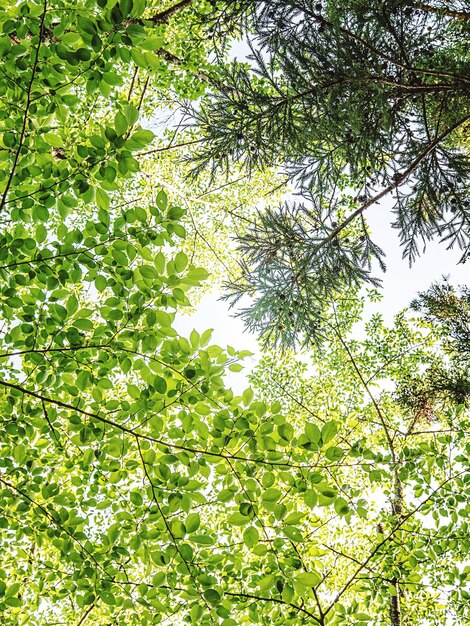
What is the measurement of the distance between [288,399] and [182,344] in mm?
6742

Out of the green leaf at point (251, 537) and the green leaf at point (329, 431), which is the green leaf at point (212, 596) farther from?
the green leaf at point (329, 431)

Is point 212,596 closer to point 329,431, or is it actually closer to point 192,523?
point 192,523

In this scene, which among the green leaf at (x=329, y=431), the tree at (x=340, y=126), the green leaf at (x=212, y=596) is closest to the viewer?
the green leaf at (x=329, y=431)

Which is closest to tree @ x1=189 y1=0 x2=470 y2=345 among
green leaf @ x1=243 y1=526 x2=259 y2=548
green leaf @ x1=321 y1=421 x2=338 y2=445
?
green leaf @ x1=321 y1=421 x2=338 y2=445

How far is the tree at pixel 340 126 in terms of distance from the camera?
484 cm

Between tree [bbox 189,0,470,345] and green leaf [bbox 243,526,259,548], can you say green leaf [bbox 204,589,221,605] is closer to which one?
green leaf [bbox 243,526,259,548]

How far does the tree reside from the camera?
4.84m

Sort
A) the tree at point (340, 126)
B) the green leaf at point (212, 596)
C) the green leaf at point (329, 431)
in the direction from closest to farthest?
the green leaf at point (329, 431) < the green leaf at point (212, 596) < the tree at point (340, 126)

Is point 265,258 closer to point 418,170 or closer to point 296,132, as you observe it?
point 296,132

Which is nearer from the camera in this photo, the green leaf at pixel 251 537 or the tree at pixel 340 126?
the green leaf at pixel 251 537

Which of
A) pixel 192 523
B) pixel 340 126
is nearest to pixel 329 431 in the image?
pixel 192 523

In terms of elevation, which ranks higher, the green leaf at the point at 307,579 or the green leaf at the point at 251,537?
the green leaf at the point at 251,537

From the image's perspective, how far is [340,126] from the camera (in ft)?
17.2

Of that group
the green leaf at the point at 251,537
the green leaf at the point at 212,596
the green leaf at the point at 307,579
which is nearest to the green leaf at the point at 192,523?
the green leaf at the point at 251,537
